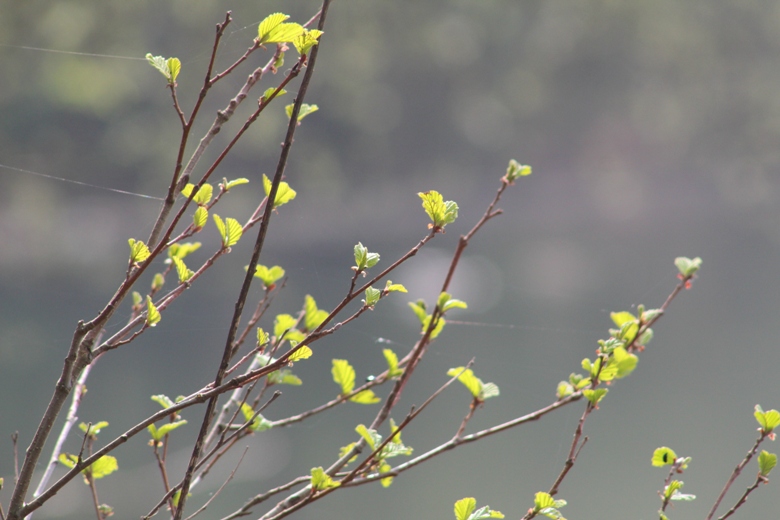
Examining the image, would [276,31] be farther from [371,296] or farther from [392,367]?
[392,367]

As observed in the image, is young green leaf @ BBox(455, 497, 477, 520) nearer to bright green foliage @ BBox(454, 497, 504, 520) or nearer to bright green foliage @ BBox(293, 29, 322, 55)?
bright green foliage @ BBox(454, 497, 504, 520)

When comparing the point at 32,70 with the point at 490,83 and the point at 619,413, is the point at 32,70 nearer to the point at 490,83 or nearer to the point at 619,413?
the point at 619,413

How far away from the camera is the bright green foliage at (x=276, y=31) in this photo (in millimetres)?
363

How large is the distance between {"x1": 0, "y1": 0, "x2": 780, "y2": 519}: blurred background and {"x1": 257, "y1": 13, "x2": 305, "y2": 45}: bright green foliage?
0.18 meters

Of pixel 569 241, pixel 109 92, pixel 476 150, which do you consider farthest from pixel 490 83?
pixel 109 92

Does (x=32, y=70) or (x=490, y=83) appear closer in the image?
(x=32, y=70)

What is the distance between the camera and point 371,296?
0.37m

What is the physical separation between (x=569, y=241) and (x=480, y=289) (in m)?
2.84

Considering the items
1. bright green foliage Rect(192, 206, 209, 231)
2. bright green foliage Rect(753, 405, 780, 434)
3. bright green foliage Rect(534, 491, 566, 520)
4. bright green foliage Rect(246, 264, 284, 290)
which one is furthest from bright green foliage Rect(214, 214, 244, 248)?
bright green foliage Rect(753, 405, 780, 434)

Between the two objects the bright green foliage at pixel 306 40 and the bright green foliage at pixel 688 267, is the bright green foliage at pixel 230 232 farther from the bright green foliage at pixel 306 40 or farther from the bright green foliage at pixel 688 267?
the bright green foliage at pixel 688 267

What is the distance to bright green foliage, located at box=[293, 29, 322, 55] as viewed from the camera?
368mm

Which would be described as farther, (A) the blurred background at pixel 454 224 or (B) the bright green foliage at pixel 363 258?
(A) the blurred background at pixel 454 224

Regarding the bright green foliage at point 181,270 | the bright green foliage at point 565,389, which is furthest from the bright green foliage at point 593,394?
the bright green foliage at point 181,270

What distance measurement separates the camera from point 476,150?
11.6 meters
